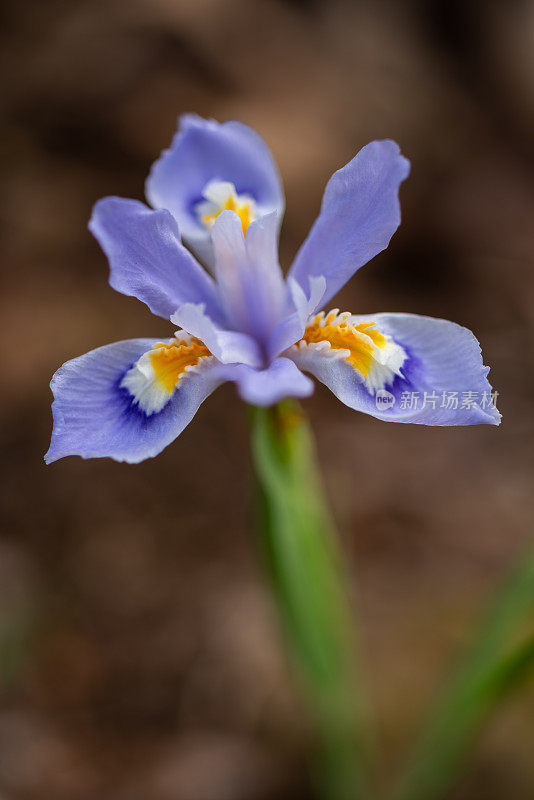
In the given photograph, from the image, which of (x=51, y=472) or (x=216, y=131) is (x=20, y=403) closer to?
(x=51, y=472)

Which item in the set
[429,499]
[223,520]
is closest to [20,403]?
[223,520]

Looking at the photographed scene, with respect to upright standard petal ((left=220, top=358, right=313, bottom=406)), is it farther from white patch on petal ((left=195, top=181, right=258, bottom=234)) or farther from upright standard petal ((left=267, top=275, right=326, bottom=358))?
white patch on petal ((left=195, top=181, right=258, bottom=234))

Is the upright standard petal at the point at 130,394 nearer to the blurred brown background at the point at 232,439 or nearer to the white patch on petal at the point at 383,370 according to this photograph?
the white patch on petal at the point at 383,370

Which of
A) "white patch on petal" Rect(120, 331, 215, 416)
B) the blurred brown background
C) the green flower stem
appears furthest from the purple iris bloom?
the blurred brown background

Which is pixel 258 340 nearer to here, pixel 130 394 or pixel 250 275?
pixel 250 275

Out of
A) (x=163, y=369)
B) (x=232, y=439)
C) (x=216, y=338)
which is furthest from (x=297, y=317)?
(x=232, y=439)

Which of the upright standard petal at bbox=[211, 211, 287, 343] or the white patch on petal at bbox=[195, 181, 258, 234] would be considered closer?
the upright standard petal at bbox=[211, 211, 287, 343]

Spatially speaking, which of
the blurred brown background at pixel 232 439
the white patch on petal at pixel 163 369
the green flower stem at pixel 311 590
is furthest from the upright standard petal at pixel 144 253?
the blurred brown background at pixel 232 439
